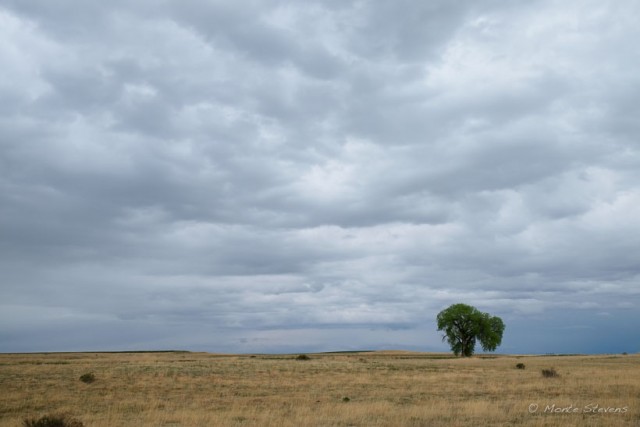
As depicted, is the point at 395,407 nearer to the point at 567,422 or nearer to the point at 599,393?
the point at 567,422

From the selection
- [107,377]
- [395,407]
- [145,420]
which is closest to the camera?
[145,420]

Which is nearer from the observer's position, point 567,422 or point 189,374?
point 567,422

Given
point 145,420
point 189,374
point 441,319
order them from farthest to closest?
point 441,319 < point 189,374 < point 145,420

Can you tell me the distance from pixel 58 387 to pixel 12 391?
288 centimetres

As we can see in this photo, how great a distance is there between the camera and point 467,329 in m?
103

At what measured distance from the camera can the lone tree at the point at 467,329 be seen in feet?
334

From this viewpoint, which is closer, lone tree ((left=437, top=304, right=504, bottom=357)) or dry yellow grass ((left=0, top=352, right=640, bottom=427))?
dry yellow grass ((left=0, top=352, right=640, bottom=427))

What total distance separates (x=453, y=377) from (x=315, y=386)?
12.8 metres

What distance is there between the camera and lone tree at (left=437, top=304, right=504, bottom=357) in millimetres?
101750

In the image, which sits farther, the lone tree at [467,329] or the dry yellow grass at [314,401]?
the lone tree at [467,329]

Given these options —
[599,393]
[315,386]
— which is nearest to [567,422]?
[599,393]

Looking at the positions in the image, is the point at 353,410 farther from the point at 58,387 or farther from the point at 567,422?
the point at 58,387

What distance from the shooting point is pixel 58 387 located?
33.8 metres

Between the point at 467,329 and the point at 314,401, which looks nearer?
the point at 314,401
